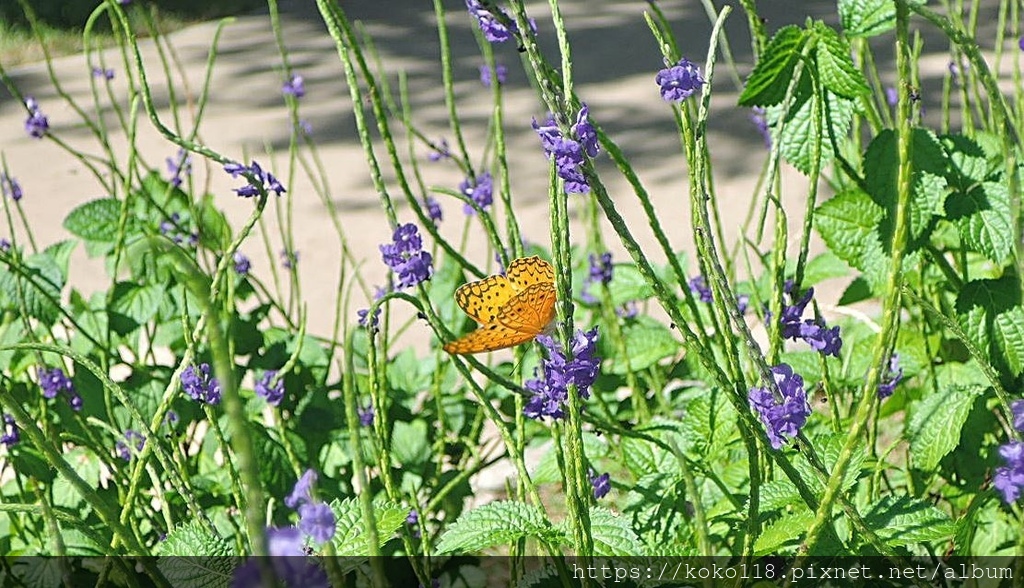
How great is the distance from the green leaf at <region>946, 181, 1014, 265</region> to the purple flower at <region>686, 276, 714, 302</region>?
0.32 m

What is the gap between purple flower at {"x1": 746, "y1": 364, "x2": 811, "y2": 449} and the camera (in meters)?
0.86

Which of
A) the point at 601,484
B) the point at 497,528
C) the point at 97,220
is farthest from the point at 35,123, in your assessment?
the point at 497,528

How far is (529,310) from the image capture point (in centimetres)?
90

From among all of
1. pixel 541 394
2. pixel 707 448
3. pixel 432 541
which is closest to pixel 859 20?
pixel 707 448

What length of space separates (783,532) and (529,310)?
1.06ft

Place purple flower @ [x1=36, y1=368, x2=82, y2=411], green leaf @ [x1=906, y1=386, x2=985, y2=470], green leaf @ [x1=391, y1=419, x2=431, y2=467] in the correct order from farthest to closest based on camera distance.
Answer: green leaf @ [x1=391, y1=419, x2=431, y2=467]
purple flower @ [x1=36, y1=368, x2=82, y2=411]
green leaf @ [x1=906, y1=386, x2=985, y2=470]

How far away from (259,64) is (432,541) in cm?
394

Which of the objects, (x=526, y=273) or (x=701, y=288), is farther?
(x=701, y=288)

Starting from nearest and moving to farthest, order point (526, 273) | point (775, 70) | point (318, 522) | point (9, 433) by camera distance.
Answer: point (318, 522)
point (526, 273)
point (775, 70)
point (9, 433)

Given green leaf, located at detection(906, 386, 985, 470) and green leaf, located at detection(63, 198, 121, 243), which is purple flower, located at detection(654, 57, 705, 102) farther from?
green leaf, located at detection(63, 198, 121, 243)

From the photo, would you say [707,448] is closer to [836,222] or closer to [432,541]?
[836,222]

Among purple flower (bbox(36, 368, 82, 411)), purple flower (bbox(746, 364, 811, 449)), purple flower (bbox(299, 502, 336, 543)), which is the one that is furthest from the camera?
purple flower (bbox(36, 368, 82, 411))

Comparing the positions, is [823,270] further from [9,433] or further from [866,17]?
[9,433]

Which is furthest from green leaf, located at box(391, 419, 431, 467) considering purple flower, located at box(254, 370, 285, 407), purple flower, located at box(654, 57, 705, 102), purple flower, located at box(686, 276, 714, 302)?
purple flower, located at box(654, 57, 705, 102)
